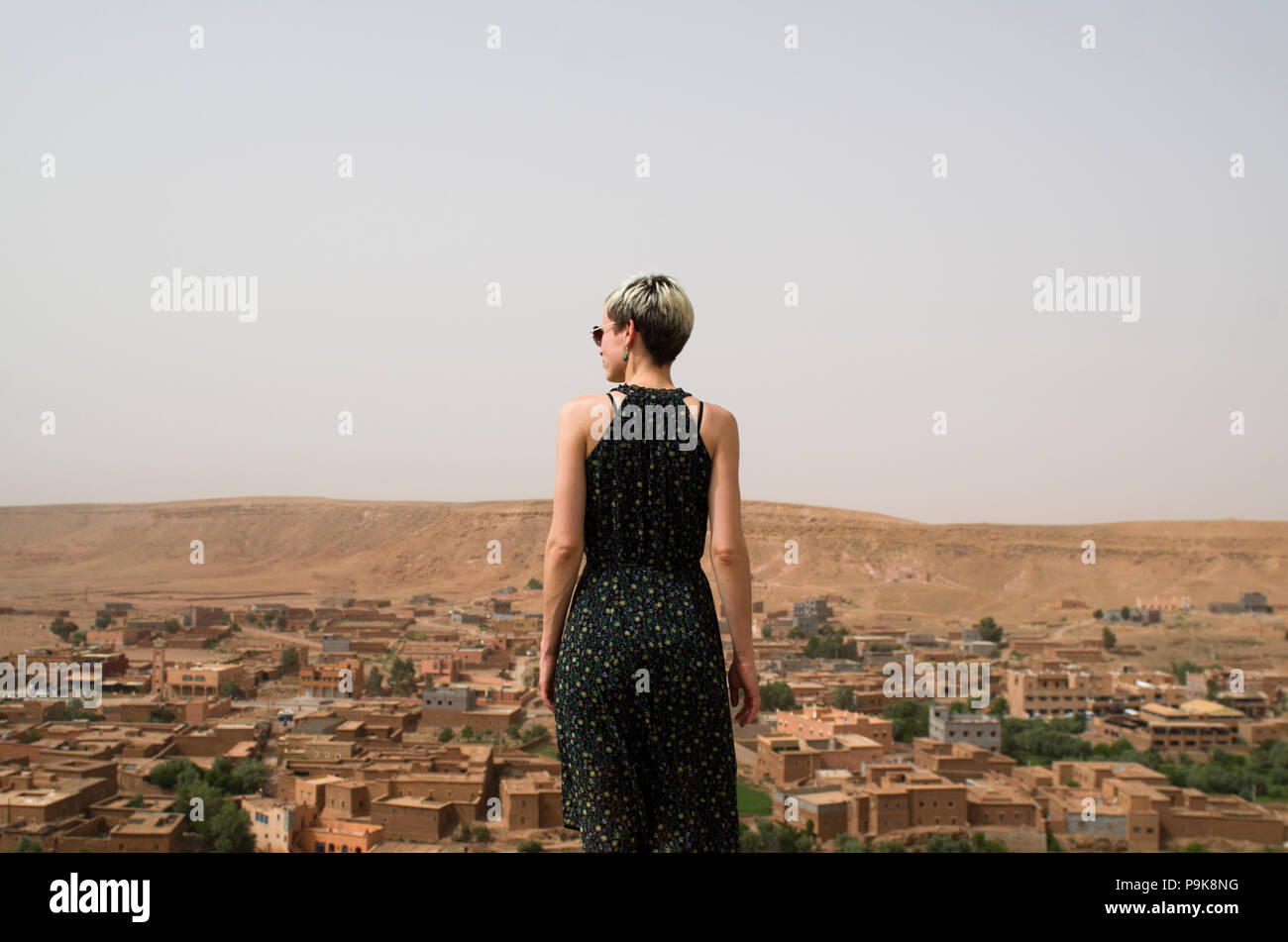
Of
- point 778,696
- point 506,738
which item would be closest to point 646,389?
point 506,738

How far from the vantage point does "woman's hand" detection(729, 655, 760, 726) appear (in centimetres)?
152

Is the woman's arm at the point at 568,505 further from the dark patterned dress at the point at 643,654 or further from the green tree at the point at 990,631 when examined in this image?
the green tree at the point at 990,631

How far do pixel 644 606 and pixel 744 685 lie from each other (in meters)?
0.21

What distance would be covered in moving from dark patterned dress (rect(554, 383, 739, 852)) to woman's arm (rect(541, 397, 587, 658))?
0.02 m

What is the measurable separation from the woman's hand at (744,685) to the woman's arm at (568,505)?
0.89 feet

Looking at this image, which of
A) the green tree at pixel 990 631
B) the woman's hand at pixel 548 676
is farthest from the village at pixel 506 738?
the woman's hand at pixel 548 676

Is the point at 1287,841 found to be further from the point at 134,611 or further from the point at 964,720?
the point at 134,611

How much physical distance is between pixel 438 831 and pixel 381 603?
72.0 feet

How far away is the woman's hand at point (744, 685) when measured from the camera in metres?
1.52

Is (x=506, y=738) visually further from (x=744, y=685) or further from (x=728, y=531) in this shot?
(x=728, y=531)

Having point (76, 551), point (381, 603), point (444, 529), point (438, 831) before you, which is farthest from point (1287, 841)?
point (76, 551)

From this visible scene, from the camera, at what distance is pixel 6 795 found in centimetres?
1262

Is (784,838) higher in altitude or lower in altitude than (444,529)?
lower

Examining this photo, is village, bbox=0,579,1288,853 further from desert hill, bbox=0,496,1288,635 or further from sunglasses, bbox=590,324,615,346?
sunglasses, bbox=590,324,615,346
